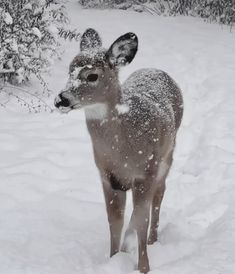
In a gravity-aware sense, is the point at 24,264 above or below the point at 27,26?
below

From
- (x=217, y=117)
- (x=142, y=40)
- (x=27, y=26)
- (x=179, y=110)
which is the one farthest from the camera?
(x=142, y=40)

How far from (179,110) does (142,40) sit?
7.41m

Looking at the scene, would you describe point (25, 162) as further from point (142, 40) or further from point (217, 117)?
point (142, 40)

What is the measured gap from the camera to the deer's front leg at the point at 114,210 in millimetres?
4422

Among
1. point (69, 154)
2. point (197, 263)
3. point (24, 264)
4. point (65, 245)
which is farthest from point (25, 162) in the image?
point (197, 263)

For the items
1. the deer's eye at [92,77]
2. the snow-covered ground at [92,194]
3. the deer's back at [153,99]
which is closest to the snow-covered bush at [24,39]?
the snow-covered ground at [92,194]

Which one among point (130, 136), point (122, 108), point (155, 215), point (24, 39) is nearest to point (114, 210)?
point (155, 215)

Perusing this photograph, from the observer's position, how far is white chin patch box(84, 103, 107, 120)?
4.01 metres

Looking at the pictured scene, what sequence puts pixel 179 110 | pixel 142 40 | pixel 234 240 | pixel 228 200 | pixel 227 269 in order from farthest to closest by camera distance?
pixel 142 40 < pixel 228 200 < pixel 179 110 < pixel 234 240 < pixel 227 269

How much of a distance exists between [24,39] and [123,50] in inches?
205

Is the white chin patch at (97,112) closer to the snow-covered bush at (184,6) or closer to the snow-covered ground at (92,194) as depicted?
the snow-covered ground at (92,194)

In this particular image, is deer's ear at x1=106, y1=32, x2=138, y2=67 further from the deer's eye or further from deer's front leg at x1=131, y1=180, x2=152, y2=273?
deer's front leg at x1=131, y1=180, x2=152, y2=273

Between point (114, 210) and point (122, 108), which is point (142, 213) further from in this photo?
point (122, 108)

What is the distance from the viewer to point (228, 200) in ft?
18.5
